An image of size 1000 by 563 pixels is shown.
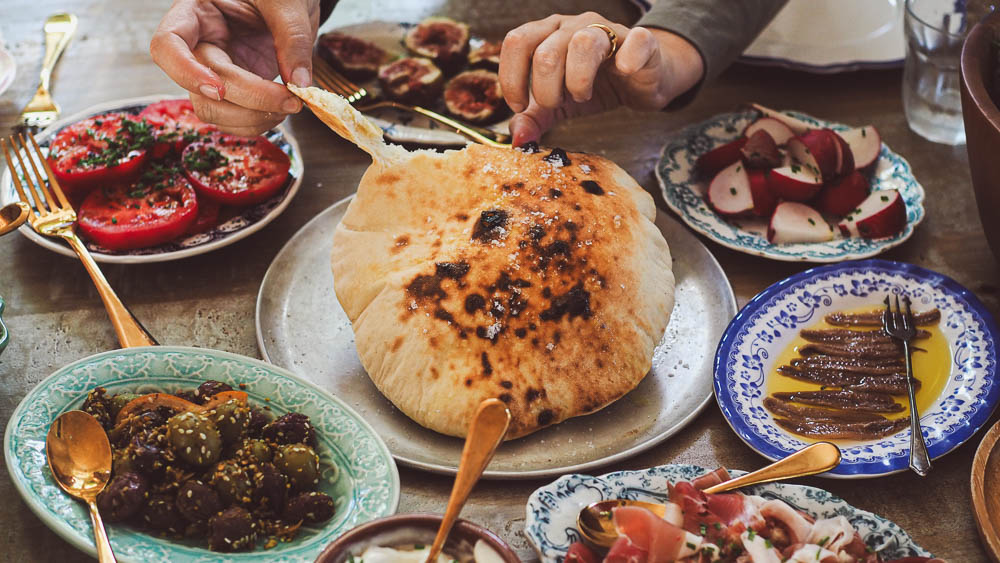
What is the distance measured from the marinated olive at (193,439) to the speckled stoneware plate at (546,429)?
0.42 m

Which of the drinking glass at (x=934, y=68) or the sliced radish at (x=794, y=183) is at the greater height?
the drinking glass at (x=934, y=68)

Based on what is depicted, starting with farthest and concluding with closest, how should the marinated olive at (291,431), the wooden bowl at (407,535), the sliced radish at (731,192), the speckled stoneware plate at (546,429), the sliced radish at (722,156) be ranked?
the sliced radish at (722,156)
the sliced radish at (731,192)
the speckled stoneware plate at (546,429)
the marinated olive at (291,431)
the wooden bowl at (407,535)

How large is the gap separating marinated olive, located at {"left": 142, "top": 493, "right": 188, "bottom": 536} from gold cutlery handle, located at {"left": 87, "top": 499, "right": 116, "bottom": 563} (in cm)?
8

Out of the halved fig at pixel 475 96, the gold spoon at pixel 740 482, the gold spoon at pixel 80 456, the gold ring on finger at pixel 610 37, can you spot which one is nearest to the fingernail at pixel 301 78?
the halved fig at pixel 475 96

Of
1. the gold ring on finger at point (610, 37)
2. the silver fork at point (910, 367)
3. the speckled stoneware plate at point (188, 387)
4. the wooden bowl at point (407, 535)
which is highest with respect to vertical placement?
the gold ring on finger at point (610, 37)

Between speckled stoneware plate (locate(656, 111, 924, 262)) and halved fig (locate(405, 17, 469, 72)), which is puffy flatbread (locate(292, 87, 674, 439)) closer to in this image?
speckled stoneware plate (locate(656, 111, 924, 262))

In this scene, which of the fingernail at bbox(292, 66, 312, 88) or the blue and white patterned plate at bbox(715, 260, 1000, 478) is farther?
the fingernail at bbox(292, 66, 312, 88)

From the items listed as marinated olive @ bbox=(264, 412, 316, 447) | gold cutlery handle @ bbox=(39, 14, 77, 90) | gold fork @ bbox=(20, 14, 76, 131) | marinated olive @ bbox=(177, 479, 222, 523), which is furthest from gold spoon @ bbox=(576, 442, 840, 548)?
gold cutlery handle @ bbox=(39, 14, 77, 90)

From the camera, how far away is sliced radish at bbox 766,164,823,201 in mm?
2637

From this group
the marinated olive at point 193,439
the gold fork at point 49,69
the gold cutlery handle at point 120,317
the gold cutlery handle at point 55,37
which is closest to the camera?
the marinated olive at point 193,439

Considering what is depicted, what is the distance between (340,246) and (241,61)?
1113 mm

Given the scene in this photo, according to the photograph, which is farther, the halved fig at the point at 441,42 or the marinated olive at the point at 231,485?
the halved fig at the point at 441,42

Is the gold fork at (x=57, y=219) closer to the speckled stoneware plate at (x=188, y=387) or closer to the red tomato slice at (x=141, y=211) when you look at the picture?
the red tomato slice at (x=141, y=211)

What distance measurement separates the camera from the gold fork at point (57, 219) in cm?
217
